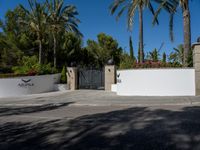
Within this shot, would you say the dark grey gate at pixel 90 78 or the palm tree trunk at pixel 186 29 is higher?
the palm tree trunk at pixel 186 29

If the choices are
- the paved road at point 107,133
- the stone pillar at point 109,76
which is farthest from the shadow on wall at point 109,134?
the stone pillar at point 109,76

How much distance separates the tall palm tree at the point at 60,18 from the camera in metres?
32.2

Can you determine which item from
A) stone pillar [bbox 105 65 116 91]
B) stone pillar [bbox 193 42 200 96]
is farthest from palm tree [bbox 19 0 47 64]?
stone pillar [bbox 193 42 200 96]

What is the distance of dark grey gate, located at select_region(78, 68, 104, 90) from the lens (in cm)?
2617

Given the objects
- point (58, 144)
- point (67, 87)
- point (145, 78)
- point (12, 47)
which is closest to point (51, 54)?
point (12, 47)

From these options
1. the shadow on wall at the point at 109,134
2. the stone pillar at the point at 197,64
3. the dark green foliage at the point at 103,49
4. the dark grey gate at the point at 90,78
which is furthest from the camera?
the dark green foliage at the point at 103,49

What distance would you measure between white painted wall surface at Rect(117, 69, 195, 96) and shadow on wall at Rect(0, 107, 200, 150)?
684 cm

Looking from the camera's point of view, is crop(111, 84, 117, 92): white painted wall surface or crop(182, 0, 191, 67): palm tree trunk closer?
crop(182, 0, 191, 67): palm tree trunk

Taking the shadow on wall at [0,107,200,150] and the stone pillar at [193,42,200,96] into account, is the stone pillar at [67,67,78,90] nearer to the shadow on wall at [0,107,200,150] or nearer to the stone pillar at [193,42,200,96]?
the stone pillar at [193,42,200,96]

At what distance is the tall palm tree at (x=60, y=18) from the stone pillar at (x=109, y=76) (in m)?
10.5

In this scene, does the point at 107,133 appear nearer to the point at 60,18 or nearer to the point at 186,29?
the point at 186,29

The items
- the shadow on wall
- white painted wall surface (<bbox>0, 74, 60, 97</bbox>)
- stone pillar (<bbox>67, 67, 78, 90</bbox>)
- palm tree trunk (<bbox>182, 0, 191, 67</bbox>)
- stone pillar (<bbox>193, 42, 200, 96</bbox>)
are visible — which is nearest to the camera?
the shadow on wall

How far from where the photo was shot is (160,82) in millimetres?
17156

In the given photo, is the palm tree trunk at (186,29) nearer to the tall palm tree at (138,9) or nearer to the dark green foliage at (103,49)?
the tall palm tree at (138,9)
